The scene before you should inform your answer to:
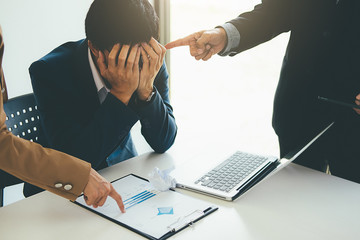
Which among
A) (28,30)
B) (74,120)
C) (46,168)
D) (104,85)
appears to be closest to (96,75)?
(104,85)

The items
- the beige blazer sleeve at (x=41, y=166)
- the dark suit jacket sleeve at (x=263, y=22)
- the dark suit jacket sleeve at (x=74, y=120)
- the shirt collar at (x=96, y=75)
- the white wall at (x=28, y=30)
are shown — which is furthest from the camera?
the white wall at (x=28, y=30)

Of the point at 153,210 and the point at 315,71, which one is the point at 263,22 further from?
the point at 153,210

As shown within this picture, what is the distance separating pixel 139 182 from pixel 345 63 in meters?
0.73

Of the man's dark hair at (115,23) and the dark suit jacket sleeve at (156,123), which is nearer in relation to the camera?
the man's dark hair at (115,23)

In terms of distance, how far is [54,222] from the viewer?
2.80ft

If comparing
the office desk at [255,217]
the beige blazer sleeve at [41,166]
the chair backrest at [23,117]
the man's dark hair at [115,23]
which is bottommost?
the office desk at [255,217]

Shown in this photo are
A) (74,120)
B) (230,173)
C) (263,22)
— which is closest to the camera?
(230,173)

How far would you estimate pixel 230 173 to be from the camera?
106cm

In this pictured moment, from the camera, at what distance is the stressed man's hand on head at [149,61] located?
3.67 feet

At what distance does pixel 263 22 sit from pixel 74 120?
0.78 metres

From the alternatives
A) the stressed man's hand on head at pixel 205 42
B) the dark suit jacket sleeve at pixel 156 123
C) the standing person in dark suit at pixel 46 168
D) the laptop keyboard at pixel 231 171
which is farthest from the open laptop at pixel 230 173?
the stressed man's hand on head at pixel 205 42

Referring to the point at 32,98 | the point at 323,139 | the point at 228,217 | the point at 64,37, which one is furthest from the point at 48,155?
the point at 64,37

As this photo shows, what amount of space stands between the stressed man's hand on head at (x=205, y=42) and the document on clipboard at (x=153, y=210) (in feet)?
1.71

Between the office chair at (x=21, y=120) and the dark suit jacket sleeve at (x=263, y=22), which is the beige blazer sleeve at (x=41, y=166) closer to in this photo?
the office chair at (x=21, y=120)
